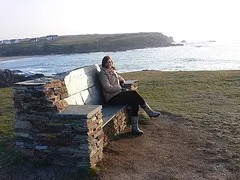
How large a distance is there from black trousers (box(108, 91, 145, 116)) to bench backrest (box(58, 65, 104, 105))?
0.45 m

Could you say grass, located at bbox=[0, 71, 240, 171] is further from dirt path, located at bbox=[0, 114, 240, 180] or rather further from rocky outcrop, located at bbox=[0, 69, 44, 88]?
rocky outcrop, located at bbox=[0, 69, 44, 88]

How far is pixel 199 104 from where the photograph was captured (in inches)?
485

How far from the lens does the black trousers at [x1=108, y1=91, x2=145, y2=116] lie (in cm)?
876

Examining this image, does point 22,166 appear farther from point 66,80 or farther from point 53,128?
point 66,80

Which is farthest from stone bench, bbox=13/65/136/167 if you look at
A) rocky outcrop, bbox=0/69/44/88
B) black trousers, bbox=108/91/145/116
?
rocky outcrop, bbox=0/69/44/88

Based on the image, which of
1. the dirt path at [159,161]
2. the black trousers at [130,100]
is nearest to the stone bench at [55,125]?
the dirt path at [159,161]

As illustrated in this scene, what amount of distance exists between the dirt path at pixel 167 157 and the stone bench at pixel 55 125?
1.69 ft

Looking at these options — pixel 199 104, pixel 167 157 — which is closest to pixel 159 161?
pixel 167 157

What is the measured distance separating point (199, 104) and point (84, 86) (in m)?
5.09

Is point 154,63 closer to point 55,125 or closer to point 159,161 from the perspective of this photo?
point 159,161

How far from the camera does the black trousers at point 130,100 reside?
8.76 meters

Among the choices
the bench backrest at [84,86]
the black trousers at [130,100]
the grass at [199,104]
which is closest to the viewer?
the bench backrest at [84,86]

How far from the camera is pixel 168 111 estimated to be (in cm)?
1112

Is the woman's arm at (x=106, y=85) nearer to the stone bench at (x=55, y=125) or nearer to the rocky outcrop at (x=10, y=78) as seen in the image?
the stone bench at (x=55, y=125)
